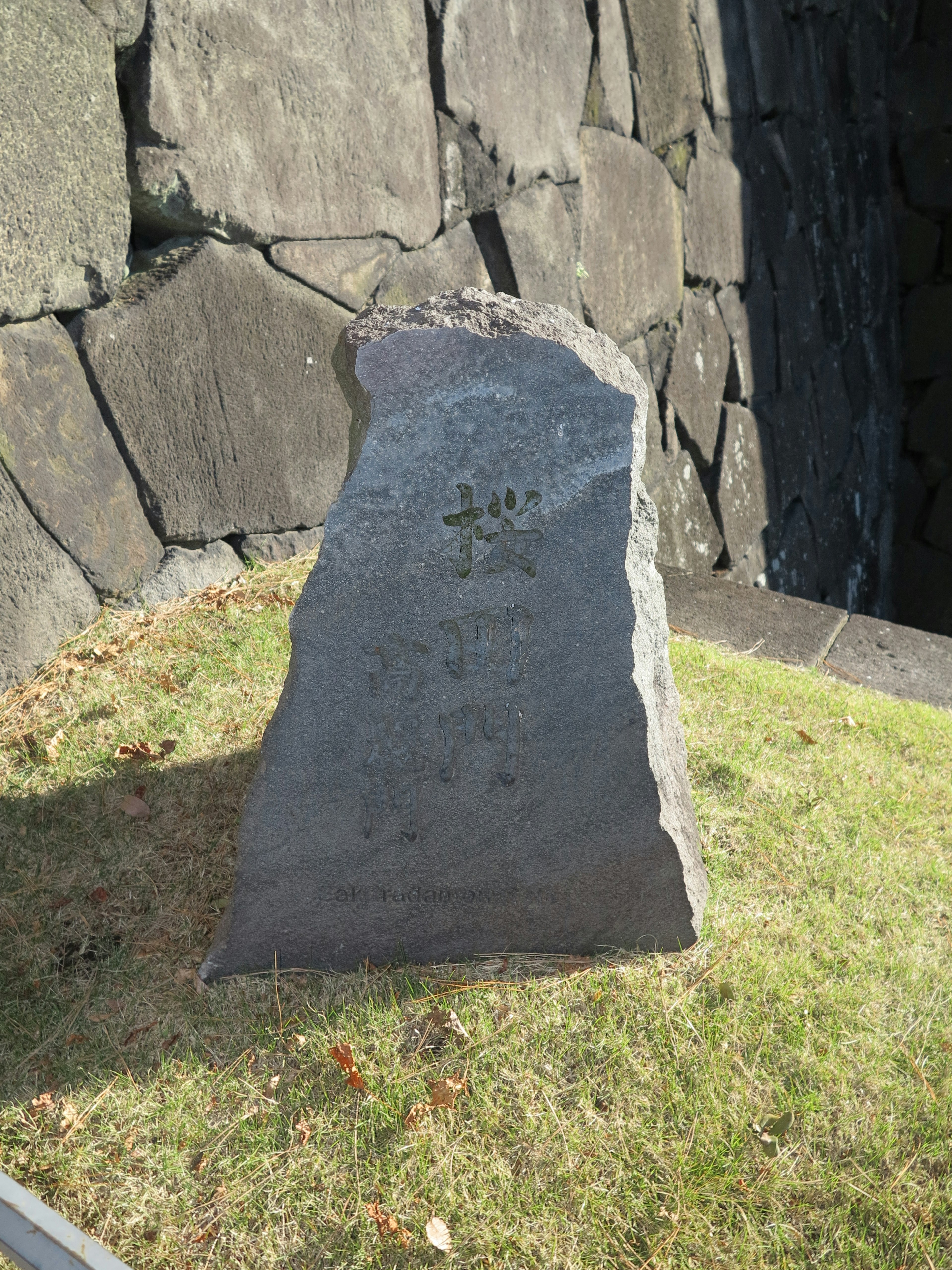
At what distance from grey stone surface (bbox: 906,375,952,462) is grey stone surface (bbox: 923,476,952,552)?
0.22 meters

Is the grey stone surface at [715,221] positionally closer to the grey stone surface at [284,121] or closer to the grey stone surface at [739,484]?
the grey stone surface at [739,484]

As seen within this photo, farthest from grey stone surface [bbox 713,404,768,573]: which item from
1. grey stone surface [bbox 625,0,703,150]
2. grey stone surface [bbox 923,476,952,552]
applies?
grey stone surface [bbox 923,476,952,552]

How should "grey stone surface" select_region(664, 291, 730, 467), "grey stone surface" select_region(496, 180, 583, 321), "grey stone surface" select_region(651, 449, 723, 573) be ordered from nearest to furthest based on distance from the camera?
"grey stone surface" select_region(496, 180, 583, 321)
"grey stone surface" select_region(651, 449, 723, 573)
"grey stone surface" select_region(664, 291, 730, 467)

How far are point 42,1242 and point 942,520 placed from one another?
791cm

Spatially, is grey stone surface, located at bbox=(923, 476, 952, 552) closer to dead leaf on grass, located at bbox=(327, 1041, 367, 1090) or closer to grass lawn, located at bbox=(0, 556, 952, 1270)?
grass lawn, located at bbox=(0, 556, 952, 1270)

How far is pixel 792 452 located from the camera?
20.1 feet

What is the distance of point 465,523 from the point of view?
65.9 inches

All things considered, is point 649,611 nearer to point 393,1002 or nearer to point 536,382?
point 536,382

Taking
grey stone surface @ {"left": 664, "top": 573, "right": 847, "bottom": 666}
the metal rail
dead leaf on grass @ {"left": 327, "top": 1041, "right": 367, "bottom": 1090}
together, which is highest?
the metal rail

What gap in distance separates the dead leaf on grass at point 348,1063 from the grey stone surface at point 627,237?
10.3ft

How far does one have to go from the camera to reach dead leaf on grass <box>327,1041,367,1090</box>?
163cm

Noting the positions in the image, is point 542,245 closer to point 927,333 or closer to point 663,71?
point 663,71

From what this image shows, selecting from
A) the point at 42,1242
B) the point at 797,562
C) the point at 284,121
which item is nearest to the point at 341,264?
the point at 284,121

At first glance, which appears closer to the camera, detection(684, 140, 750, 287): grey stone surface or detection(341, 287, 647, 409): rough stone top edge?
detection(341, 287, 647, 409): rough stone top edge
